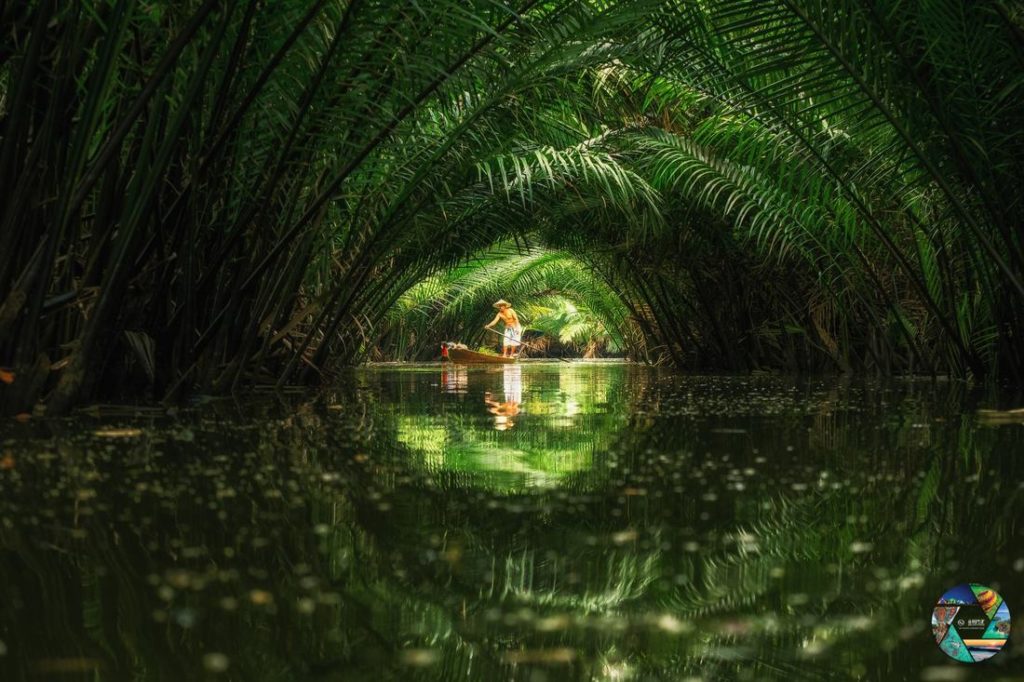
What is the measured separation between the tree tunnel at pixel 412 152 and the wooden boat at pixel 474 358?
8479mm

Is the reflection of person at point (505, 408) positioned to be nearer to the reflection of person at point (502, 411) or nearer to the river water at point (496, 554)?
the reflection of person at point (502, 411)

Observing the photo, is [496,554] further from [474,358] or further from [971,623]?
[474,358]

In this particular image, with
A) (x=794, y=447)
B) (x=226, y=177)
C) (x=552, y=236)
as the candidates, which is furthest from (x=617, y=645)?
(x=552, y=236)

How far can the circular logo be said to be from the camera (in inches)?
42.8

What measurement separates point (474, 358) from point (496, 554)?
1654 centimetres

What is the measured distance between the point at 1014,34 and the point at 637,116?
215 inches

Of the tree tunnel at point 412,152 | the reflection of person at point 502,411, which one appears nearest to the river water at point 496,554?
the reflection of person at point 502,411

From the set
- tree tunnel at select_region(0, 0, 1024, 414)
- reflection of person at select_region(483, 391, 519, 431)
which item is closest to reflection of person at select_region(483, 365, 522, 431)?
reflection of person at select_region(483, 391, 519, 431)

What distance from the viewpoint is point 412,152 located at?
6.76 m

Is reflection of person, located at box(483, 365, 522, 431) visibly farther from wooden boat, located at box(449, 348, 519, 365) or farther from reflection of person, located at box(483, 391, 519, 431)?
wooden boat, located at box(449, 348, 519, 365)

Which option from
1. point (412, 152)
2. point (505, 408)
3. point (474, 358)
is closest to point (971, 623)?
point (505, 408)

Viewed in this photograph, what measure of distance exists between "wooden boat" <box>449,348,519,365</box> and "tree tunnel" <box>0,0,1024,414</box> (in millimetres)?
8479

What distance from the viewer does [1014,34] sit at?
4066mm

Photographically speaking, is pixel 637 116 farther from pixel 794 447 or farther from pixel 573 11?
pixel 794 447
